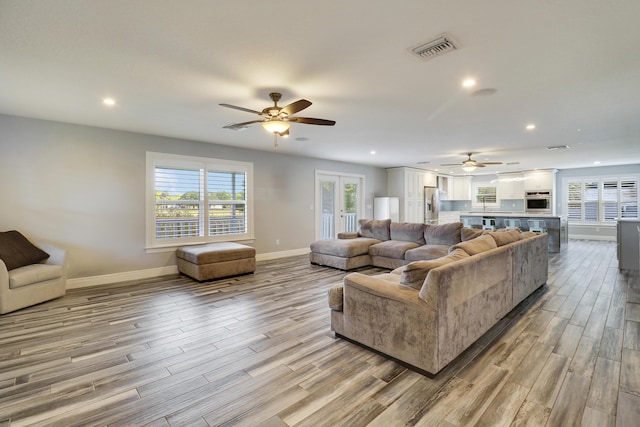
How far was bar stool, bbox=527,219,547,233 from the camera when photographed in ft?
25.7

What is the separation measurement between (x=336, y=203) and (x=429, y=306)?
6535 mm

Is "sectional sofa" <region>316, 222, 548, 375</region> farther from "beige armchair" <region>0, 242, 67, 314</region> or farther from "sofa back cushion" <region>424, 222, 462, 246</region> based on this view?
"beige armchair" <region>0, 242, 67, 314</region>

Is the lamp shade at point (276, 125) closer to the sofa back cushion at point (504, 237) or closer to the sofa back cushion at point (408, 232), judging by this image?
the sofa back cushion at point (504, 237)

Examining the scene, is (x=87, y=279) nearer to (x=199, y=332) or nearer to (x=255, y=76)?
(x=199, y=332)

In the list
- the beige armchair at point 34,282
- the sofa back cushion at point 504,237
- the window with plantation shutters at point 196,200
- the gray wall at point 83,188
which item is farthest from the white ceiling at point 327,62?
the beige armchair at point 34,282

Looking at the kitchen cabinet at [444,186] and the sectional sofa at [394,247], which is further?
the kitchen cabinet at [444,186]

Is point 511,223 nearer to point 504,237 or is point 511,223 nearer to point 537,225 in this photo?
point 537,225

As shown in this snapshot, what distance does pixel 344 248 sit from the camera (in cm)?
575

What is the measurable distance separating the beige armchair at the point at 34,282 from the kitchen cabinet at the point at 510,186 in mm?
12930

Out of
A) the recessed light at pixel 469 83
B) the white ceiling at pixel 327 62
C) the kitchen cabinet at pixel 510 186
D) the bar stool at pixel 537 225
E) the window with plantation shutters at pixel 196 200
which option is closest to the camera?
the white ceiling at pixel 327 62

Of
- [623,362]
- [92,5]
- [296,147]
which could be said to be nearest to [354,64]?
[92,5]

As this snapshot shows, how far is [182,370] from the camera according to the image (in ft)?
7.68

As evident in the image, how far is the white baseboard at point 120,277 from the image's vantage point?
15.5ft

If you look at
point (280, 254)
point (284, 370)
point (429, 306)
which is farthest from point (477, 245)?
point (280, 254)
